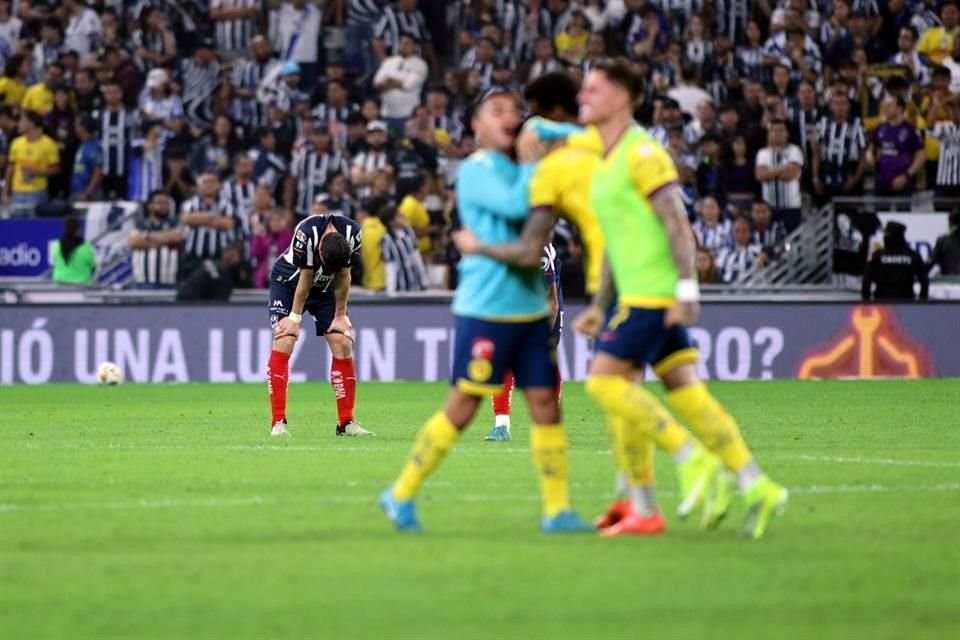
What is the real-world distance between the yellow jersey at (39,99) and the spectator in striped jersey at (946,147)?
42.7 ft

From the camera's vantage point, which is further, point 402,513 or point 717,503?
point 402,513

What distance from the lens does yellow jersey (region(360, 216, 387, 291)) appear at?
27781 millimetres

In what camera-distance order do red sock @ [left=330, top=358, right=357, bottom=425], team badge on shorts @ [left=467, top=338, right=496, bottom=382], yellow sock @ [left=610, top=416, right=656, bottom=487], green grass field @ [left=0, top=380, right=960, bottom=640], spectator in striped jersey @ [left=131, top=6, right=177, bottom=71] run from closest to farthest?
green grass field @ [left=0, top=380, right=960, bottom=640] < team badge on shorts @ [left=467, top=338, right=496, bottom=382] < yellow sock @ [left=610, top=416, right=656, bottom=487] < red sock @ [left=330, top=358, right=357, bottom=425] < spectator in striped jersey @ [left=131, top=6, right=177, bottom=71]

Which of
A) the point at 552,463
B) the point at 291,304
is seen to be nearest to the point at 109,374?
the point at 291,304

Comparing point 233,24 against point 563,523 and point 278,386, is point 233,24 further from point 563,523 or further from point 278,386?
point 563,523

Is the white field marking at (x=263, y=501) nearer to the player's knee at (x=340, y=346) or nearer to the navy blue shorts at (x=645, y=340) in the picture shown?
the navy blue shorts at (x=645, y=340)

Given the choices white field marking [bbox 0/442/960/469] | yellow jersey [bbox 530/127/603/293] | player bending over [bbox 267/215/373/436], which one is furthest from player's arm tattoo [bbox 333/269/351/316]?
yellow jersey [bbox 530/127/603/293]

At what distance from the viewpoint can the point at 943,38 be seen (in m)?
30.3

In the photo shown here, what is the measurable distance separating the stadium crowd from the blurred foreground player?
1792cm

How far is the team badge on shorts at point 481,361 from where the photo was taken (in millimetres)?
9758

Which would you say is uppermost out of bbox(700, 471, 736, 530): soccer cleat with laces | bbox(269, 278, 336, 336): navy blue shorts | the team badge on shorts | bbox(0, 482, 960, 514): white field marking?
the team badge on shorts

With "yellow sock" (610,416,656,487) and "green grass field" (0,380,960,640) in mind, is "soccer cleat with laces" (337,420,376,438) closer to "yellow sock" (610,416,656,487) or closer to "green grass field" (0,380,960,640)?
"green grass field" (0,380,960,640)

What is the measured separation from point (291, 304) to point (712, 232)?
11.8 meters

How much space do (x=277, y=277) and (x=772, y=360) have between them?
1133 cm
